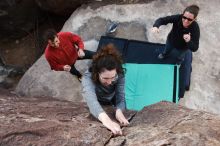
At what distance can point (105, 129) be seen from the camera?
4.07 meters

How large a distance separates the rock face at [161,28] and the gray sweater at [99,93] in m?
3.41

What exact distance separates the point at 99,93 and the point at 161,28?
14.1 feet

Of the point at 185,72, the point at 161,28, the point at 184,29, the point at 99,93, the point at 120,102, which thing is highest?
the point at 184,29

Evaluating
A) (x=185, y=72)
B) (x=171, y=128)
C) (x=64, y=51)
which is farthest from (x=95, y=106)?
(x=185, y=72)

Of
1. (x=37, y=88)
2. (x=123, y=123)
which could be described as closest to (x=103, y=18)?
(x=37, y=88)

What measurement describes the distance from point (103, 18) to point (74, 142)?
202 inches

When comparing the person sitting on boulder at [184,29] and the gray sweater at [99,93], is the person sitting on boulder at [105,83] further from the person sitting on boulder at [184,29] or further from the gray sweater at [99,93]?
the person sitting on boulder at [184,29]

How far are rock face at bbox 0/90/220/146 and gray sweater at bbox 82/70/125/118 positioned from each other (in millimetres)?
198

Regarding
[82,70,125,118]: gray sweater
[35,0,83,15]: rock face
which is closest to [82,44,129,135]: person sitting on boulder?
[82,70,125,118]: gray sweater

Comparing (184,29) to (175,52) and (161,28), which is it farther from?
(161,28)

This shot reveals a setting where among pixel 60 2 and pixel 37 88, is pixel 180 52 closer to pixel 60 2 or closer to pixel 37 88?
pixel 37 88

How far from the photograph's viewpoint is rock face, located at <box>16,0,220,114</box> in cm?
773

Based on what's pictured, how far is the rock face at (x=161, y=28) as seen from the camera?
7.73 metres

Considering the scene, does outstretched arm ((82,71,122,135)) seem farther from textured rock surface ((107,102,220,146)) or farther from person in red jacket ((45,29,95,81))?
person in red jacket ((45,29,95,81))
